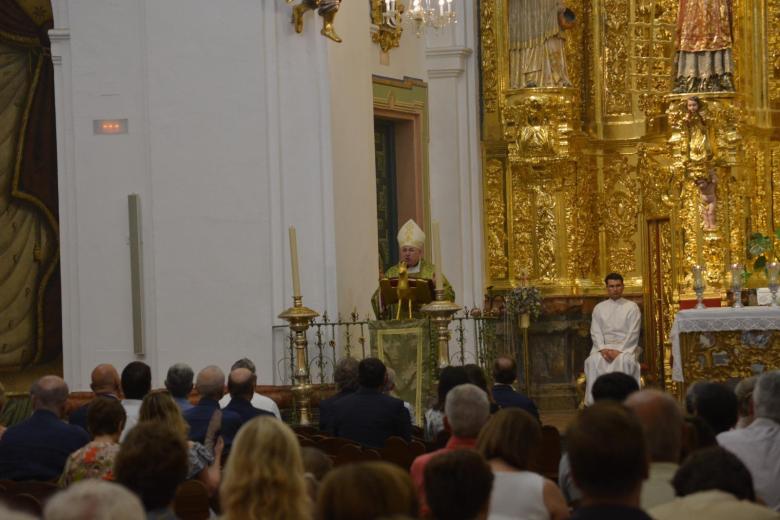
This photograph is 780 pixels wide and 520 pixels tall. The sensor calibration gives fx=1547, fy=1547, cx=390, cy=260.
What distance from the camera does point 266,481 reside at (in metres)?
4.65

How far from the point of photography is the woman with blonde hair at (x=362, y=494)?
12.8ft

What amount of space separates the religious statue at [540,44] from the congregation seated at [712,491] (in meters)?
14.1

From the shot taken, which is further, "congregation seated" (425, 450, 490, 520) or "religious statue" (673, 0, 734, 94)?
"religious statue" (673, 0, 734, 94)

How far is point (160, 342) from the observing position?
45.1ft

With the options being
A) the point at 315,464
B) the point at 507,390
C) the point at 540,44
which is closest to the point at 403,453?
the point at 507,390

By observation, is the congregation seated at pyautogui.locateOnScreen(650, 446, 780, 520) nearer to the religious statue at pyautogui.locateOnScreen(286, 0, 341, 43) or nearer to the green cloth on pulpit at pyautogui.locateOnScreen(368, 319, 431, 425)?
the green cloth on pulpit at pyautogui.locateOnScreen(368, 319, 431, 425)

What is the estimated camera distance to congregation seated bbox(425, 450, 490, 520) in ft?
14.6

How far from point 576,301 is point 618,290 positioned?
271 centimetres

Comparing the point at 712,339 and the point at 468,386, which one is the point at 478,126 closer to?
the point at 712,339

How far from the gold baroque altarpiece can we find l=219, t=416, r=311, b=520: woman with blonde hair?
13.5 meters

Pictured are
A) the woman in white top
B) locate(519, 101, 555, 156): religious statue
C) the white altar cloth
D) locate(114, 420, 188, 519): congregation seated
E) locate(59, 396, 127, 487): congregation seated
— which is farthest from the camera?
locate(519, 101, 555, 156): religious statue

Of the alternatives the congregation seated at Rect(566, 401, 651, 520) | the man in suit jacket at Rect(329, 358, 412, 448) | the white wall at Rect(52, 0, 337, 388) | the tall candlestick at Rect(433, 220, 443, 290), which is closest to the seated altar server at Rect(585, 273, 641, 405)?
the white wall at Rect(52, 0, 337, 388)

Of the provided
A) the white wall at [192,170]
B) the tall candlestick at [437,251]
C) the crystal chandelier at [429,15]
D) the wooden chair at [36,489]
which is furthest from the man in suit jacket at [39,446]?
the crystal chandelier at [429,15]

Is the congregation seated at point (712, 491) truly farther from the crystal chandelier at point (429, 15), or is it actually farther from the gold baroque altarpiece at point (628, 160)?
the gold baroque altarpiece at point (628, 160)
